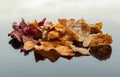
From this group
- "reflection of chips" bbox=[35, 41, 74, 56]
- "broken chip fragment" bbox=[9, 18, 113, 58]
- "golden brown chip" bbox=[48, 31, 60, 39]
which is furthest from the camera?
"golden brown chip" bbox=[48, 31, 60, 39]

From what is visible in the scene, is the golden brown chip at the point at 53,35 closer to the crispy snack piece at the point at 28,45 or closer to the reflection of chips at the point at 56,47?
the reflection of chips at the point at 56,47

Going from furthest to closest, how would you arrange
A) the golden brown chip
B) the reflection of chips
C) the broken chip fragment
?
the golden brown chip < the broken chip fragment < the reflection of chips

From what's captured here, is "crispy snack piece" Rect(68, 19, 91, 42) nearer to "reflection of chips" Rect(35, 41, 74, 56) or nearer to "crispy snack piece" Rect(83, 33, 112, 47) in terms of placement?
"crispy snack piece" Rect(83, 33, 112, 47)

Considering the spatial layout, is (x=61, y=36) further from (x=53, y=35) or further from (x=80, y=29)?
(x=80, y=29)

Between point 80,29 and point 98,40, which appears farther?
point 80,29

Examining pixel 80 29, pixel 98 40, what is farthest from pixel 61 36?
pixel 98 40

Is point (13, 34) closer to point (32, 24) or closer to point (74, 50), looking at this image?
point (32, 24)

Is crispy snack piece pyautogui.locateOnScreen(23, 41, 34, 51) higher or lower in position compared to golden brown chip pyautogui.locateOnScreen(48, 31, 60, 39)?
lower

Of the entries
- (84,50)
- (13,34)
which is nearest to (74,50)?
(84,50)

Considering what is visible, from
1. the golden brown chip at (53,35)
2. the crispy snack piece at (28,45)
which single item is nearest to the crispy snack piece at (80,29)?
the golden brown chip at (53,35)

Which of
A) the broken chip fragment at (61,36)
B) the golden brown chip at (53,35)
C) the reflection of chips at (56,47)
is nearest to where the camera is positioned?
the reflection of chips at (56,47)

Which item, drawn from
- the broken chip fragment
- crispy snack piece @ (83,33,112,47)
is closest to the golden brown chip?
the broken chip fragment

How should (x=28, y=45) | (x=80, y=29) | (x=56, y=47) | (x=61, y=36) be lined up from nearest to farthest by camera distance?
(x=56, y=47), (x=28, y=45), (x=61, y=36), (x=80, y=29)
